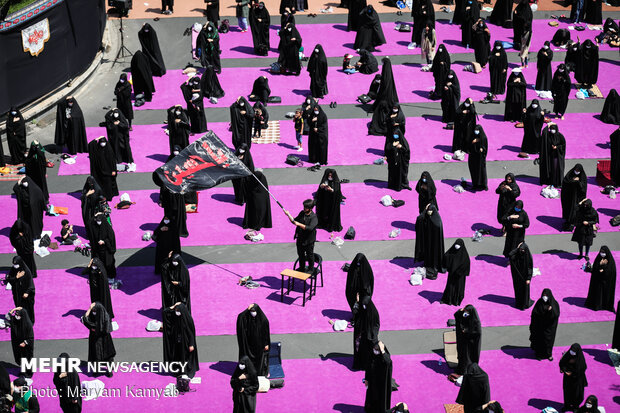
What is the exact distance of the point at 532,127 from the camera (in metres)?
28.2

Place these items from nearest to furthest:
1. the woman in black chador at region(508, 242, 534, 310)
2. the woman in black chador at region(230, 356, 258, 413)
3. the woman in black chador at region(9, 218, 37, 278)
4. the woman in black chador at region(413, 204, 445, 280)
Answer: the woman in black chador at region(230, 356, 258, 413)
the woman in black chador at region(508, 242, 534, 310)
the woman in black chador at region(9, 218, 37, 278)
the woman in black chador at region(413, 204, 445, 280)

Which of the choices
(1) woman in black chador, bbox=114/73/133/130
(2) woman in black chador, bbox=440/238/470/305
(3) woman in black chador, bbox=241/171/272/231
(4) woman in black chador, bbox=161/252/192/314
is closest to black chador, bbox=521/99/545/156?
(2) woman in black chador, bbox=440/238/470/305

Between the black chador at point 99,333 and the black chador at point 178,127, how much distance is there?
26.0 feet

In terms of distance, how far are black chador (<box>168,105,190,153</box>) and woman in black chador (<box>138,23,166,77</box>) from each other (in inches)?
188

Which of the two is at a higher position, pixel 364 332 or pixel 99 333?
pixel 364 332

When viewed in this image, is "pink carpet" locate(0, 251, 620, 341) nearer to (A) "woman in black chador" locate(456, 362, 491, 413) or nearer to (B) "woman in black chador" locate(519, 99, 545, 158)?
(A) "woman in black chador" locate(456, 362, 491, 413)

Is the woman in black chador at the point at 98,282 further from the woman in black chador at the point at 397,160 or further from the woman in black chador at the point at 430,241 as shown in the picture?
the woman in black chador at the point at 397,160

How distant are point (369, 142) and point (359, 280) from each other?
764 centimetres

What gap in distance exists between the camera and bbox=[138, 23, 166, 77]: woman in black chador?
3203 centimetres

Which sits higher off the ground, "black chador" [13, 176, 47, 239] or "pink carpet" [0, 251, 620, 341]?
"black chador" [13, 176, 47, 239]

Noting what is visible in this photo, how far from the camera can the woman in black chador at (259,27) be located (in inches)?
1321

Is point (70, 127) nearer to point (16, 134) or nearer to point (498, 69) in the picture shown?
point (16, 134)

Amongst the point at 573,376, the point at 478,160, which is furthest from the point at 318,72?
the point at 573,376

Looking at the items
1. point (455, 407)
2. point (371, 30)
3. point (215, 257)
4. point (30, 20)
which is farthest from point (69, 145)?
point (455, 407)
